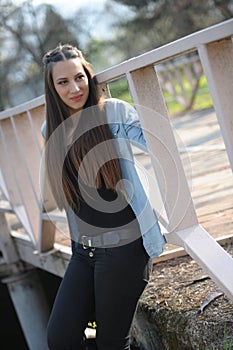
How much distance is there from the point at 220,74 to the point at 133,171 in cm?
64

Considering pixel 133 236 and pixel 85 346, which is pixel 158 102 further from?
pixel 85 346

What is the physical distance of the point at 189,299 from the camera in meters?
2.78

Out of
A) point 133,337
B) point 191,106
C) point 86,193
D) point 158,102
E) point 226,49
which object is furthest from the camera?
point 191,106

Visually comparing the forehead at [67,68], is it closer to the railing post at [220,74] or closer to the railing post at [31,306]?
the railing post at [220,74]

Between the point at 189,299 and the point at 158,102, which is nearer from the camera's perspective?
the point at 158,102

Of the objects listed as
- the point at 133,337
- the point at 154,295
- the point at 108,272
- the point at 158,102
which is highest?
the point at 158,102

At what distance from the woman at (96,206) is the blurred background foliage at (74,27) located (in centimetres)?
1676

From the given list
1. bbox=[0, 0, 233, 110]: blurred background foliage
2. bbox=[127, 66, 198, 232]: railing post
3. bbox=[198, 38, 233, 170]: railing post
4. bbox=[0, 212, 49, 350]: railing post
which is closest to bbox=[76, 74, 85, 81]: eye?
bbox=[127, 66, 198, 232]: railing post

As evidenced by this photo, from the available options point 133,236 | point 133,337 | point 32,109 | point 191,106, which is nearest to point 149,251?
point 133,236

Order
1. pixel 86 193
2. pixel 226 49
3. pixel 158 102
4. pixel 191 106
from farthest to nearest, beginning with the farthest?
pixel 191 106 → pixel 86 193 → pixel 158 102 → pixel 226 49

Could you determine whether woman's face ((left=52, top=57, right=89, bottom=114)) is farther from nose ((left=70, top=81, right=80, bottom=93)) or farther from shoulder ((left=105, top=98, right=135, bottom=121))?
shoulder ((left=105, top=98, right=135, bottom=121))

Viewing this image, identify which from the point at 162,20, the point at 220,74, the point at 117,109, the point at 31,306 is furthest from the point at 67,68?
the point at 162,20

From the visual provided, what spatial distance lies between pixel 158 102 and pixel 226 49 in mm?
471

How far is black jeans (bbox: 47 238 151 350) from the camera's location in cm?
266
